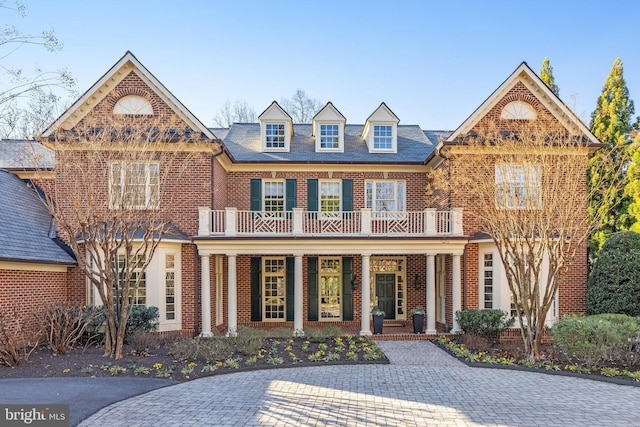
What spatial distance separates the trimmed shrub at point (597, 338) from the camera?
32.0 ft

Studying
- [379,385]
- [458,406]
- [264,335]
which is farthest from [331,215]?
[458,406]

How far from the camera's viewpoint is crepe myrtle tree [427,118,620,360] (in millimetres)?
10828

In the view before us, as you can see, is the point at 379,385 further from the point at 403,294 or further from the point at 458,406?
the point at 403,294

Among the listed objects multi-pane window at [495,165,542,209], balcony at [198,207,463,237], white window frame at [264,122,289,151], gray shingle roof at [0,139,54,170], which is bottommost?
balcony at [198,207,463,237]

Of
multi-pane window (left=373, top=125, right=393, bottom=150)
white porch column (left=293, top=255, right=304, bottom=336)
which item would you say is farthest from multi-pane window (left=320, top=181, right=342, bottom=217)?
white porch column (left=293, top=255, right=304, bottom=336)

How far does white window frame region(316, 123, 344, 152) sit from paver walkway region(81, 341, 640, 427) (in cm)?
1006

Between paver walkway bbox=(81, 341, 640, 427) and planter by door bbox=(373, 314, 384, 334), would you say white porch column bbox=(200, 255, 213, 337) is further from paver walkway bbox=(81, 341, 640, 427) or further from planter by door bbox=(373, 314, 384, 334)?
planter by door bbox=(373, 314, 384, 334)

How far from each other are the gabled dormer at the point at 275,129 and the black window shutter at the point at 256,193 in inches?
60.5

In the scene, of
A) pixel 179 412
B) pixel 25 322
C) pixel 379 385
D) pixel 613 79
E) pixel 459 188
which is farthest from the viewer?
pixel 613 79

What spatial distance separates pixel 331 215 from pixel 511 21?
9.06m

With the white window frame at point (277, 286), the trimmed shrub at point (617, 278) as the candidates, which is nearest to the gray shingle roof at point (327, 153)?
the white window frame at point (277, 286)

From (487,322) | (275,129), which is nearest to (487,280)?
(487,322)

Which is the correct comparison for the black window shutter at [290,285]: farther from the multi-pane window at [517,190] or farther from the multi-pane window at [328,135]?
the multi-pane window at [517,190]

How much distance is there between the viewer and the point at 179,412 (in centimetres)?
686
